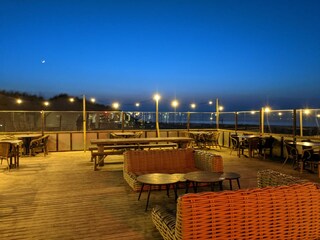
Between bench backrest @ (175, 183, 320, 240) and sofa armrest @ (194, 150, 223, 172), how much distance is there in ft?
8.95

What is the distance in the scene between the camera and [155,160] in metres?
6.29

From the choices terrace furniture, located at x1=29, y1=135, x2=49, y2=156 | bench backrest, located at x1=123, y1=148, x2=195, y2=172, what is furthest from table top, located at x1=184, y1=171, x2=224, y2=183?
terrace furniture, located at x1=29, y1=135, x2=49, y2=156

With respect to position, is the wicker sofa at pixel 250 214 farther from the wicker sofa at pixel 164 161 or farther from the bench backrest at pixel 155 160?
the bench backrest at pixel 155 160

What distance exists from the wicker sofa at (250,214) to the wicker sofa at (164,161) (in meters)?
2.97

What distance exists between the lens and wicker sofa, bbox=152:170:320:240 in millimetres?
2574

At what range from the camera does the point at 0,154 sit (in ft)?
26.2

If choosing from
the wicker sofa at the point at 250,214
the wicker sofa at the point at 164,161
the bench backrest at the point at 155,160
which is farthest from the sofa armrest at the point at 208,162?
the wicker sofa at the point at 250,214

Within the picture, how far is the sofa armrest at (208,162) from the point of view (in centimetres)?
571

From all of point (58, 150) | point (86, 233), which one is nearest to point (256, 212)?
point (86, 233)

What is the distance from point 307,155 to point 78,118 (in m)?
11.1

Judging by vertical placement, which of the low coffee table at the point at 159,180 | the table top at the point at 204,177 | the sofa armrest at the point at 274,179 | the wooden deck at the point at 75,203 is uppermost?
the sofa armrest at the point at 274,179

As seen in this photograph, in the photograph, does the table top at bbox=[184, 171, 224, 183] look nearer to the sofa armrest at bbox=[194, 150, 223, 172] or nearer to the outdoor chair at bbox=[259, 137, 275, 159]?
the sofa armrest at bbox=[194, 150, 223, 172]

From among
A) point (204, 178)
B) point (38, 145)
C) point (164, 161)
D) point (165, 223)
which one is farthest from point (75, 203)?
point (38, 145)

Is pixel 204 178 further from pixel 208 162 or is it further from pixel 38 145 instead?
pixel 38 145
